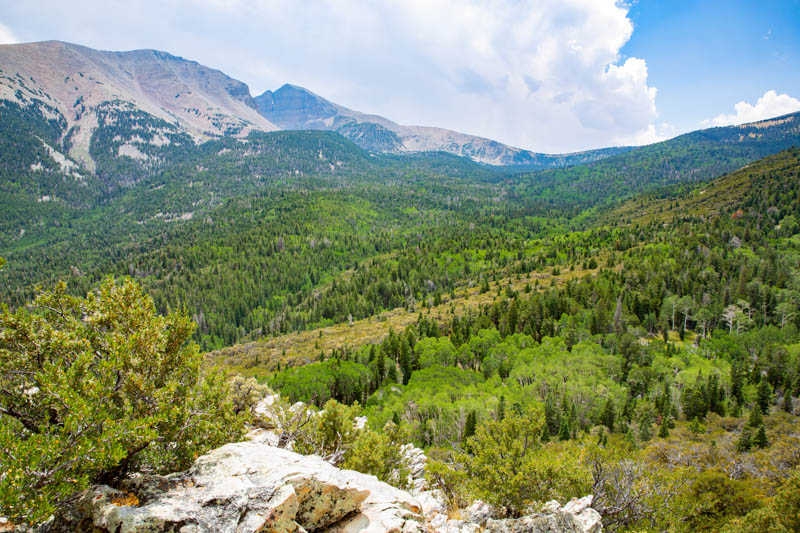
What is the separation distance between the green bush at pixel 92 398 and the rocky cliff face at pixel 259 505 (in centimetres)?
146

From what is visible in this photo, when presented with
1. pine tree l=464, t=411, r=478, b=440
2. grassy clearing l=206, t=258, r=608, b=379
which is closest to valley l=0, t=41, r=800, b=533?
pine tree l=464, t=411, r=478, b=440

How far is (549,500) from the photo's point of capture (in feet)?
81.8

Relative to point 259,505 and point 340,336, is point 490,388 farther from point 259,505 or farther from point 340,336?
point 259,505

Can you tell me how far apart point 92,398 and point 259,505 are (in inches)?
317

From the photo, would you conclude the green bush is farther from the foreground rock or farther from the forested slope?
the forested slope

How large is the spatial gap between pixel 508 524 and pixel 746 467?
3729 cm

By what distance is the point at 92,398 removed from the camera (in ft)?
47.1

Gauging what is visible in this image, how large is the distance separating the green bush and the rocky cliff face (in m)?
1.46

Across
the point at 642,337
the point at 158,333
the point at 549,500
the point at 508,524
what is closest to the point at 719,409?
the point at 642,337

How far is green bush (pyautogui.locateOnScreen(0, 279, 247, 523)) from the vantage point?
40.2 ft

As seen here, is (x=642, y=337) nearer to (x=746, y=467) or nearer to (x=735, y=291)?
(x=735, y=291)

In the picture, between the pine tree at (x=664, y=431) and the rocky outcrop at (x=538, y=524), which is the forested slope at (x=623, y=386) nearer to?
the pine tree at (x=664, y=431)

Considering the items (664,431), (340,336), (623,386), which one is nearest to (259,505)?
(664,431)

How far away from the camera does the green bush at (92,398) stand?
1226 centimetres
